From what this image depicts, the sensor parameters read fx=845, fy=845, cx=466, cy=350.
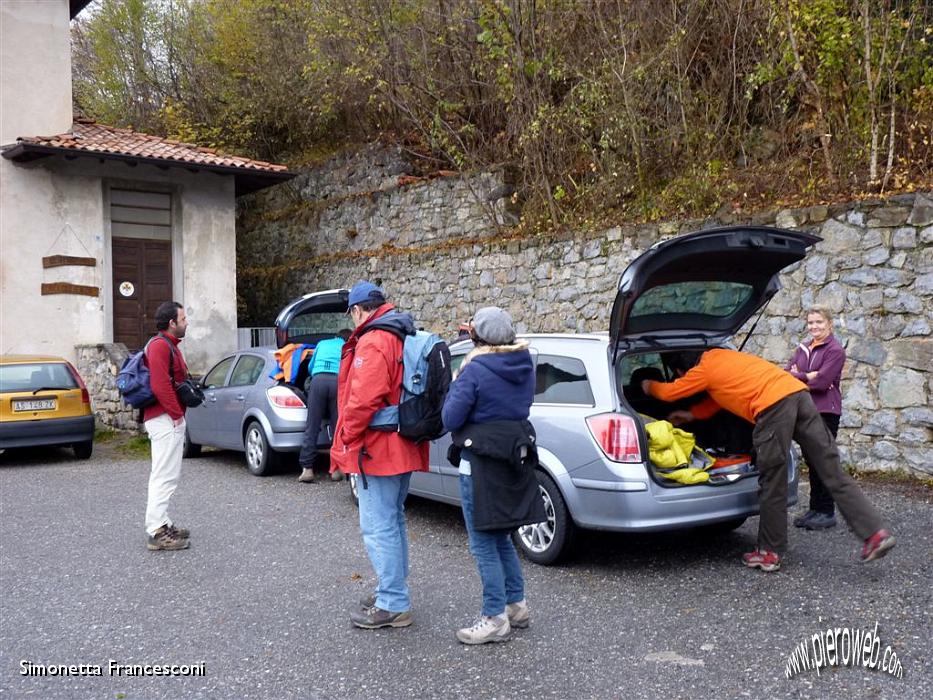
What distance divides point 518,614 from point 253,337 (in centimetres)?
1386

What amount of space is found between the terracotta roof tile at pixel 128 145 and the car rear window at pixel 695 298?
1207cm

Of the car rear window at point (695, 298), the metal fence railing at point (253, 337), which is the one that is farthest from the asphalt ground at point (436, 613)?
the metal fence railing at point (253, 337)

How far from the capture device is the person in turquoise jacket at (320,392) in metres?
9.20

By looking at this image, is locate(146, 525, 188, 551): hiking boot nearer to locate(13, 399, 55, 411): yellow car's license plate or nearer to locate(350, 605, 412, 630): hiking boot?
locate(350, 605, 412, 630): hiking boot

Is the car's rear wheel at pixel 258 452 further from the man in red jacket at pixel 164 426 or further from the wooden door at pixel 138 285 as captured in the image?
the wooden door at pixel 138 285

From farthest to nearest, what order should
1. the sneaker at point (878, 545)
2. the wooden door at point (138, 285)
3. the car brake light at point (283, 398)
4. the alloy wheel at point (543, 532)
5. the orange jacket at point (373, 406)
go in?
1. the wooden door at point (138, 285)
2. the car brake light at point (283, 398)
3. the alloy wheel at point (543, 532)
4. the sneaker at point (878, 545)
5. the orange jacket at point (373, 406)

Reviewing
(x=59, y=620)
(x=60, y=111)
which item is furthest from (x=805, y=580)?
(x=60, y=111)

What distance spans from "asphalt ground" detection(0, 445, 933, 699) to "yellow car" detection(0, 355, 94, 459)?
12.6ft

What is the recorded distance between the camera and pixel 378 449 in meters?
4.68

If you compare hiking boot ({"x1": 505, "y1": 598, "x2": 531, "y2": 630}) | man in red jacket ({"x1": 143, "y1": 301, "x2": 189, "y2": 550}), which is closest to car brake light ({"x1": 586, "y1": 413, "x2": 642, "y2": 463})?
hiking boot ({"x1": 505, "y1": 598, "x2": 531, "y2": 630})

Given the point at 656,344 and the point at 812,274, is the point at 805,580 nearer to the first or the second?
the point at 656,344

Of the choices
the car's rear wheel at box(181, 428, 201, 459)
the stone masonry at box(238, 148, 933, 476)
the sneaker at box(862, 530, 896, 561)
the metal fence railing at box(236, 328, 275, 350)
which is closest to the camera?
the sneaker at box(862, 530, 896, 561)

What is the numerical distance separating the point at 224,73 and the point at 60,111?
269 inches

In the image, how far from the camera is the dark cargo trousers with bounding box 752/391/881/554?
17.7ft
